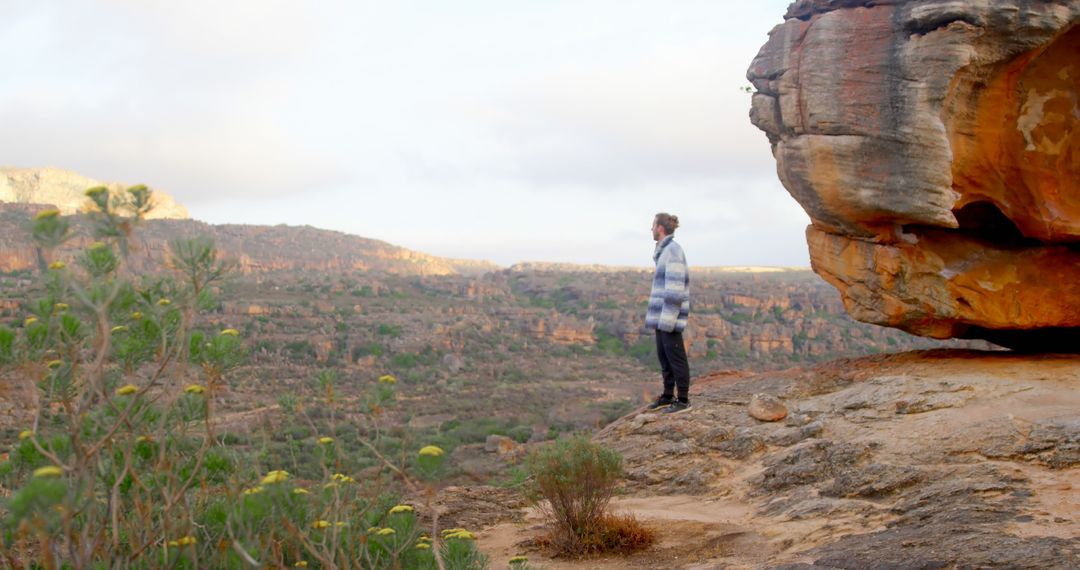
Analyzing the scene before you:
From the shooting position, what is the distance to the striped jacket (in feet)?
31.5

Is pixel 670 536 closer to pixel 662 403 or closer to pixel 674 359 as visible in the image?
pixel 674 359

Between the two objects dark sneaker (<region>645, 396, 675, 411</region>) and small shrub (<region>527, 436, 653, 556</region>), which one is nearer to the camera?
small shrub (<region>527, 436, 653, 556</region>)

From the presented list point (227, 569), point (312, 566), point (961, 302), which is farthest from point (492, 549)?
point (961, 302)

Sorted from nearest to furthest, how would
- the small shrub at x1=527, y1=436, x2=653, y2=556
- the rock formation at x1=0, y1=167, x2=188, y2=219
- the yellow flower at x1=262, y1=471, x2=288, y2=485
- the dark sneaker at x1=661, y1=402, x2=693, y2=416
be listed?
the yellow flower at x1=262, y1=471, x2=288, y2=485, the small shrub at x1=527, y1=436, x2=653, y2=556, the dark sneaker at x1=661, y1=402, x2=693, y2=416, the rock formation at x1=0, y1=167, x2=188, y2=219

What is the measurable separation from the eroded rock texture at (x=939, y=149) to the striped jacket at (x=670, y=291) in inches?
79.0

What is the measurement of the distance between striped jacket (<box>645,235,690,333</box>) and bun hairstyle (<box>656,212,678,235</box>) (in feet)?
0.50

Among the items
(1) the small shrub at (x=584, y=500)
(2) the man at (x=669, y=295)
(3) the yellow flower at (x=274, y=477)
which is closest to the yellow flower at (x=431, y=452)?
(3) the yellow flower at (x=274, y=477)

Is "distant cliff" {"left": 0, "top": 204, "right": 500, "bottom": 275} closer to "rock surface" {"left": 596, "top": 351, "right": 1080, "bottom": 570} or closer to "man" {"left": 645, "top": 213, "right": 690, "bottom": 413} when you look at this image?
"man" {"left": 645, "top": 213, "right": 690, "bottom": 413}

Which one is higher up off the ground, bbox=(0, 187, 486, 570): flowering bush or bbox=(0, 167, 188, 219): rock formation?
bbox=(0, 167, 188, 219): rock formation

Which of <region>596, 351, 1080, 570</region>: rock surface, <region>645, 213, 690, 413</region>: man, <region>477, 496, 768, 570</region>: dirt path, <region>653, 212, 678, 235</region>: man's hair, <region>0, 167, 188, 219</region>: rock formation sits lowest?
<region>477, 496, 768, 570</region>: dirt path

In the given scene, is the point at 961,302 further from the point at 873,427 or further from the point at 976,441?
the point at 976,441

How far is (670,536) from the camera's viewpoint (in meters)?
7.41

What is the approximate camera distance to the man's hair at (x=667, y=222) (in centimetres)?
983

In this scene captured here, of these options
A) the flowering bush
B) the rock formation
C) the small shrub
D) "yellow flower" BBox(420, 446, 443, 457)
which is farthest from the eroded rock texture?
the rock formation
